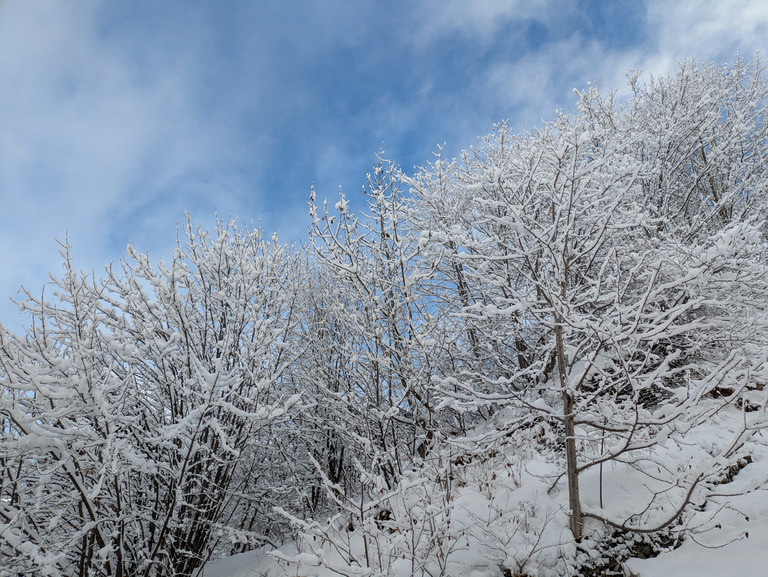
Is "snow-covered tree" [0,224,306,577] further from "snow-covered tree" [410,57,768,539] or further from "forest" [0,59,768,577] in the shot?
"snow-covered tree" [410,57,768,539]

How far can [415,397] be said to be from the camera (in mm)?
5418

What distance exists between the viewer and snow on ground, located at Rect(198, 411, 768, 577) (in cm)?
271

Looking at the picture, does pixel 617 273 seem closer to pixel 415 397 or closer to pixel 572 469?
pixel 572 469

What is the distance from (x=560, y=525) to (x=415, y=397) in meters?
2.39

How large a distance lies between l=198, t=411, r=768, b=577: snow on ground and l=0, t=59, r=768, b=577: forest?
31 mm

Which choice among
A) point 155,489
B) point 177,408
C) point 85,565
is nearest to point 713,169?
point 177,408

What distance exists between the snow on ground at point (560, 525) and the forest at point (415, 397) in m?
0.03

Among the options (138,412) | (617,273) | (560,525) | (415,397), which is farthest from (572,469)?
(138,412)

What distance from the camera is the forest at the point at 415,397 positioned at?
2.96 m

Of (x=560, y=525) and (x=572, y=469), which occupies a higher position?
(x=572, y=469)

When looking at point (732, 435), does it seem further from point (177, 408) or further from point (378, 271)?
point (177, 408)

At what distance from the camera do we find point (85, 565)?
3492 millimetres

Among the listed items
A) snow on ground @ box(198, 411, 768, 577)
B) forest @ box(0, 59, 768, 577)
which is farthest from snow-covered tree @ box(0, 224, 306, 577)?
snow on ground @ box(198, 411, 768, 577)

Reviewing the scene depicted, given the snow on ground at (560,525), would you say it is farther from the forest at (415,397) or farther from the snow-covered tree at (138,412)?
the snow-covered tree at (138,412)
